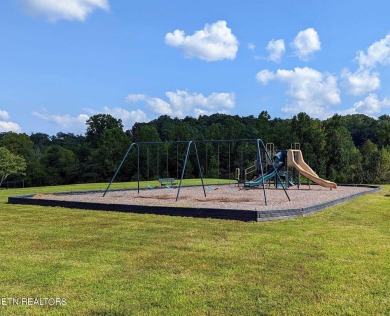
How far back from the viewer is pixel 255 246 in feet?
18.5

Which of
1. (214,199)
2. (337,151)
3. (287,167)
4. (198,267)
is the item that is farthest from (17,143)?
(198,267)

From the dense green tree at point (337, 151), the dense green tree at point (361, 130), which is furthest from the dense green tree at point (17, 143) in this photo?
the dense green tree at point (361, 130)

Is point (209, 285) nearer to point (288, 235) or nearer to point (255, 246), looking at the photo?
point (255, 246)

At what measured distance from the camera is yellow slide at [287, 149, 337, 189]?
18.2 meters

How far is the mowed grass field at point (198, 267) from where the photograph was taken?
3.44 metres

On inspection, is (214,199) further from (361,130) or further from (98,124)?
(361,130)

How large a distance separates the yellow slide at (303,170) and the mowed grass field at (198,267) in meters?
Answer: 10.5

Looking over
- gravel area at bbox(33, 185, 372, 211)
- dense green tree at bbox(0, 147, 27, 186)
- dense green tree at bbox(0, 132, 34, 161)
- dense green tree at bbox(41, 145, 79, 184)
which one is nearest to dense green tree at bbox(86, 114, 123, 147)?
dense green tree at bbox(41, 145, 79, 184)

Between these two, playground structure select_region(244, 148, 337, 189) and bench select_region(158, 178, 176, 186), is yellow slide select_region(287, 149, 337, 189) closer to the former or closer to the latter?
playground structure select_region(244, 148, 337, 189)

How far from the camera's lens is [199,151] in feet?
146

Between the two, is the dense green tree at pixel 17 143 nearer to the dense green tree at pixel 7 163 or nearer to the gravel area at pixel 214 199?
the dense green tree at pixel 7 163

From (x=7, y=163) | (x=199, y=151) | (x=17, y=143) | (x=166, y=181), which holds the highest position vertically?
(x=17, y=143)

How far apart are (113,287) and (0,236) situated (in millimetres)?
3515

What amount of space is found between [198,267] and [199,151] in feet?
131
